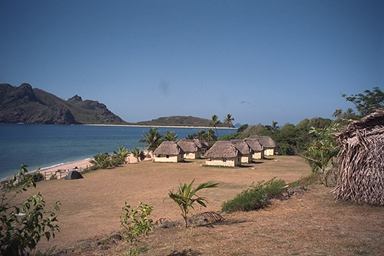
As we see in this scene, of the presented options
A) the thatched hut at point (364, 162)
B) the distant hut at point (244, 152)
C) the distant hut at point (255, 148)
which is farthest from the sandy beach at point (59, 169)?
the thatched hut at point (364, 162)

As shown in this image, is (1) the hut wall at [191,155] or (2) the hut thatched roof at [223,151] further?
(1) the hut wall at [191,155]

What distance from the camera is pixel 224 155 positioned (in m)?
42.4

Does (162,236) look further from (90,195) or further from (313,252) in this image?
(90,195)

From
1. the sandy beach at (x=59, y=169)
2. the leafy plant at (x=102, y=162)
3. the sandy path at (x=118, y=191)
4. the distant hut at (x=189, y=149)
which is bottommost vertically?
the sandy beach at (x=59, y=169)

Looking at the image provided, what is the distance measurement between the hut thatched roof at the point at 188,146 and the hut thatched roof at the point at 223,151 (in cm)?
900

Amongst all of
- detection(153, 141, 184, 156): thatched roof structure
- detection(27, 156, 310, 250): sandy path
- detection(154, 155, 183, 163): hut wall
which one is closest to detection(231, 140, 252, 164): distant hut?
detection(27, 156, 310, 250): sandy path

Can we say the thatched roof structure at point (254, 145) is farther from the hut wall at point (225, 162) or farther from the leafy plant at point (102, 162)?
the leafy plant at point (102, 162)

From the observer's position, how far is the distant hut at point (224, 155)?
42406mm

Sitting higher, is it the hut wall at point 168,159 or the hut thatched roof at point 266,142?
the hut thatched roof at point 266,142

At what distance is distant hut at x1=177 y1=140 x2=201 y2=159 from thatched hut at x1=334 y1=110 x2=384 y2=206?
4028 cm

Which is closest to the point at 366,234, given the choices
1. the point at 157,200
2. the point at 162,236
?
the point at 162,236

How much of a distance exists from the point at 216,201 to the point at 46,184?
18738 millimetres

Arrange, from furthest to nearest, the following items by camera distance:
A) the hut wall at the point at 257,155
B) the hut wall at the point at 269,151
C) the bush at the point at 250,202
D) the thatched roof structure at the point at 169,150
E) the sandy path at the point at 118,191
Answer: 1. the hut wall at the point at 269,151
2. the hut wall at the point at 257,155
3. the thatched roof structure at the point at 169,150
4. the sandy path at the point at 118,191
5. the bush at the point at 250,202

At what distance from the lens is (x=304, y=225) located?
10023mm
